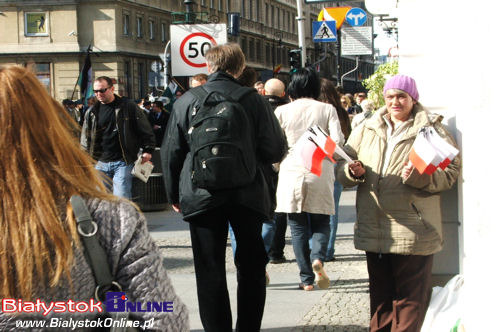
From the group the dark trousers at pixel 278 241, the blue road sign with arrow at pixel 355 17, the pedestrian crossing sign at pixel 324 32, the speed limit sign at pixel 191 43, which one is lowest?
the dark trousers at pixel 278 241

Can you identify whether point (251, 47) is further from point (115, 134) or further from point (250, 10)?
point (115, 134)

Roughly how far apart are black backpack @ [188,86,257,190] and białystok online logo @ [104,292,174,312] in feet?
8.17

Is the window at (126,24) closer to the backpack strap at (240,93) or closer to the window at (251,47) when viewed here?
the window at (251,47)

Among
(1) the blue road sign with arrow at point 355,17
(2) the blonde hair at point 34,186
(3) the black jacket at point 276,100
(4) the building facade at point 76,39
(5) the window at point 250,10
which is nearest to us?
(2) the blonde hair at point 34,186

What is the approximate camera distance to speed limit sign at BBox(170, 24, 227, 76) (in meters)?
10.4

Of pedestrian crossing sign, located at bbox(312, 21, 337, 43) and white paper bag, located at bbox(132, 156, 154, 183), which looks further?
pedestrian crossing sign, located at bbox(312, 21, 337, 43)

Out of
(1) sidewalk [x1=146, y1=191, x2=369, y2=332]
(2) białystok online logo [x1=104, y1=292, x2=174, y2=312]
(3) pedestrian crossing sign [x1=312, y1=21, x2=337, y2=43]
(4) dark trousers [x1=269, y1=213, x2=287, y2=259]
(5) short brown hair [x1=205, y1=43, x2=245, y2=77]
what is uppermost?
(3) pedestrian crossing sign [x1=312, y1=21, x2=337, y2=43]

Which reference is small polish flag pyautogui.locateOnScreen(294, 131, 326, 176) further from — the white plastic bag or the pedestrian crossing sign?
the pedestrian crossing sign

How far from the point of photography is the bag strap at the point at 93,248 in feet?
6.45

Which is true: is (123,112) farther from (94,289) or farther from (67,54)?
(67,54)

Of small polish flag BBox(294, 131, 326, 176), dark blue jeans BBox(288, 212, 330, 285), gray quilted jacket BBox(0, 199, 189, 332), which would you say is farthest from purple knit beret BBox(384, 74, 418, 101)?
gray quilted jacket BBox(0, 199, 189, 332)

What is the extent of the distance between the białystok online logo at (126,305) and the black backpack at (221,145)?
2491mm

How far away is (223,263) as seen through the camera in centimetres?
485

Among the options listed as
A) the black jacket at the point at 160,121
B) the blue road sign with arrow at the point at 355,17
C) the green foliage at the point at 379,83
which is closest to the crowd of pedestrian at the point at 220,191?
the green foliage at the point at 379,83
